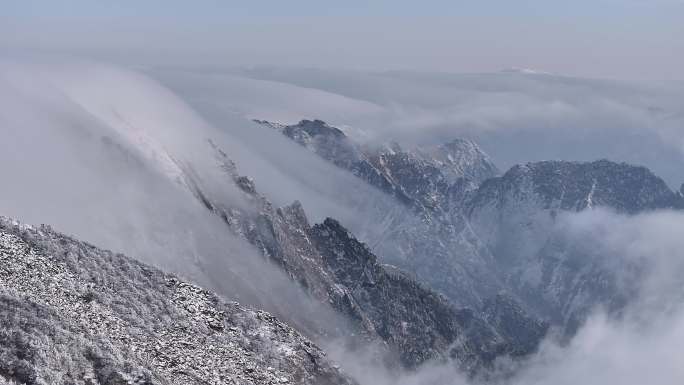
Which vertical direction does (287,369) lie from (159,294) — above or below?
below

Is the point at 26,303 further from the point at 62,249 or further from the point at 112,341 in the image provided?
the point at 62,249

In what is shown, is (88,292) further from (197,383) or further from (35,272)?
(197,383)

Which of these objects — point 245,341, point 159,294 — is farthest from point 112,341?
point 245,341

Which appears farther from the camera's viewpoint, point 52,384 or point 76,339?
point 76,339

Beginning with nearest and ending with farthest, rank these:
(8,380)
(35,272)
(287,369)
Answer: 1. (8,380)
2. (35,272)
3. (287,369)

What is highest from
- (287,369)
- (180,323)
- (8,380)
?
(8,380)

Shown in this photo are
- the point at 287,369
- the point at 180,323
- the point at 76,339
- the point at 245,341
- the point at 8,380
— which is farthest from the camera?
the point at 287,369
